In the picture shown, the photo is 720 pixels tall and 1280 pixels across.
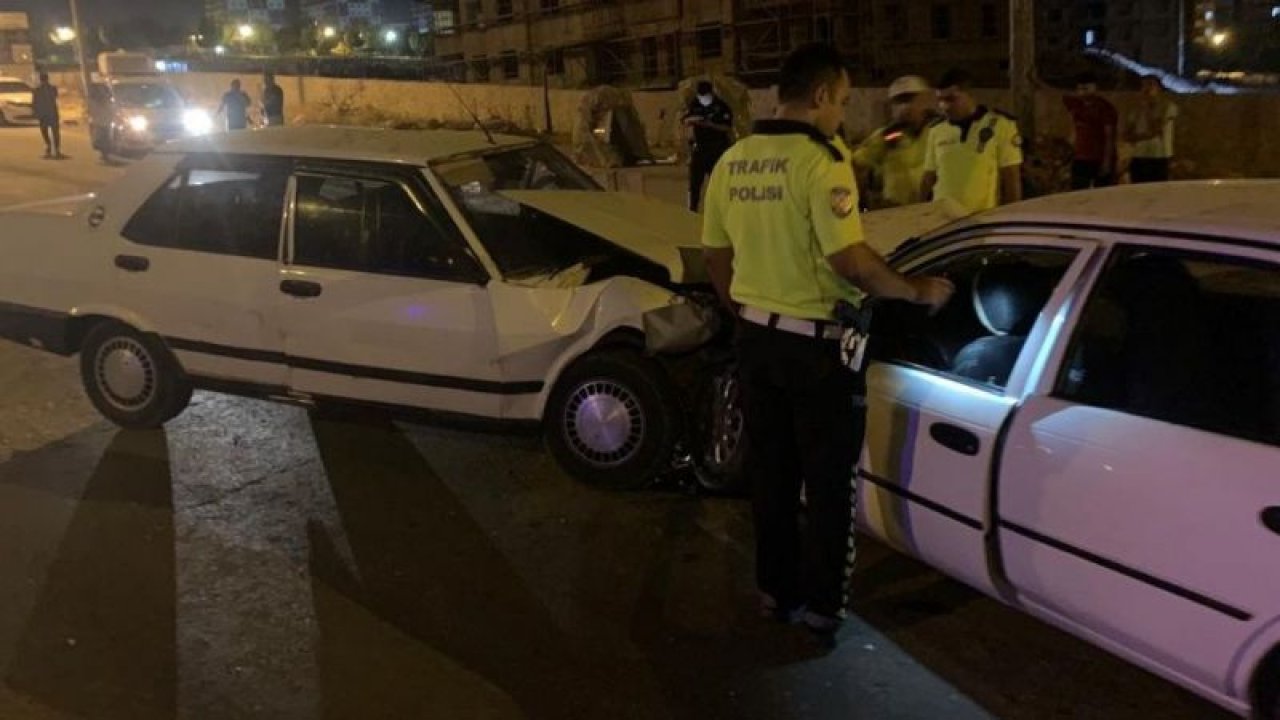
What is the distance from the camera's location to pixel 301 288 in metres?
5.79

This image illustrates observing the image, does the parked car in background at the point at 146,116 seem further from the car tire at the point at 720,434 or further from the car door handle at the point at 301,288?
the car tire at the point at 720,434

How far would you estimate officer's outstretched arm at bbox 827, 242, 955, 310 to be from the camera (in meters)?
3.61

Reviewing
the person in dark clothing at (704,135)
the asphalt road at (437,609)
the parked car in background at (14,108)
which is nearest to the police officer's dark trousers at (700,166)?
the person in dark clothing at (704,135)

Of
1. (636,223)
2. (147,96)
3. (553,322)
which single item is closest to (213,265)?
(553,322)

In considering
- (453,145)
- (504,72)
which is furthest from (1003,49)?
(453,145)

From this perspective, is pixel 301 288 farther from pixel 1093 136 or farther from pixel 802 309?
pixel 1093 136

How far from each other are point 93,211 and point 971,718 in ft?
16.7

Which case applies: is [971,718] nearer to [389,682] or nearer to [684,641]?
[684,641]

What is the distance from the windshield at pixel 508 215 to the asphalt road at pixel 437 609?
99 centimetres

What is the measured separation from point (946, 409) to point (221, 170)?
4042 mm

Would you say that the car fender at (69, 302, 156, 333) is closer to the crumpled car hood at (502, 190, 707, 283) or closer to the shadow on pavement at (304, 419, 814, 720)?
the shadow on pavement at (304, 419, 814, 720)

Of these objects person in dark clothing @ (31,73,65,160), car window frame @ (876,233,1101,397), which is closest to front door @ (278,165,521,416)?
car window frame @ (876,233,1101,397)

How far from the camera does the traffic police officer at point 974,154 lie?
6652 mm

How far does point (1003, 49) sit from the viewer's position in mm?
48812
